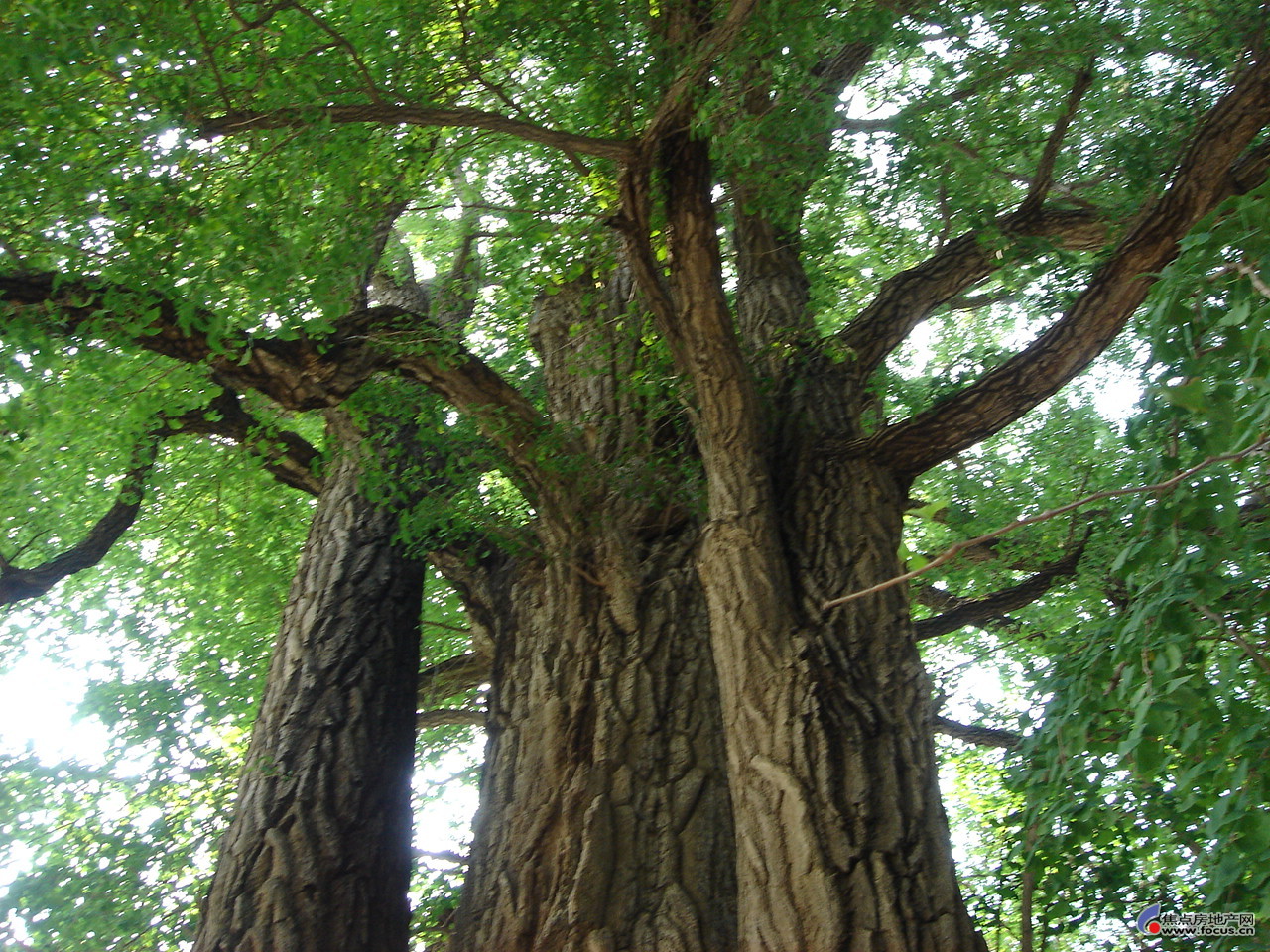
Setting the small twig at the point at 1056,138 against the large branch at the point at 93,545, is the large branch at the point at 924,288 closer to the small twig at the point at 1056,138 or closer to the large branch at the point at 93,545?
the small twig at the point at 1056,138

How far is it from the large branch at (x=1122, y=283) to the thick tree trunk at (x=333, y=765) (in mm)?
3161

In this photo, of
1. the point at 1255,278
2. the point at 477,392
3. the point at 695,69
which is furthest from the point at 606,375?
the point at 1255,278

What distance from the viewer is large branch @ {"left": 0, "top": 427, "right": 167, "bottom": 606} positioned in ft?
20.6

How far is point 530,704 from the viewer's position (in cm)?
509

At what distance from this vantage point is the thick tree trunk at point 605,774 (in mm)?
4172

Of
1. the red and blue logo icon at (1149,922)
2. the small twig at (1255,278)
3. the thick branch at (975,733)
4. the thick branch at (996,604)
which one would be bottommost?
the red and blue logo icon at (1149,922)

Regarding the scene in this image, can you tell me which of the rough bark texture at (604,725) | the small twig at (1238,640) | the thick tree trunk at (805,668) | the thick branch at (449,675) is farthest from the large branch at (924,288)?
the thick branch at (449,675)

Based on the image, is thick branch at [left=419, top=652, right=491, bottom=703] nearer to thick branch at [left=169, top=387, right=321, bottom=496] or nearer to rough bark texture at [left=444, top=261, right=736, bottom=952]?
rough bark texture at [left=444, top=261, right=736, bottom=952]

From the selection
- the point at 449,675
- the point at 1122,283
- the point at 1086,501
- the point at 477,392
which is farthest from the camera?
the point at 449,675

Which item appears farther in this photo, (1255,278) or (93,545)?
(93,545)

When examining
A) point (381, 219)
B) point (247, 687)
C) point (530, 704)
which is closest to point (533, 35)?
point (381, 219)

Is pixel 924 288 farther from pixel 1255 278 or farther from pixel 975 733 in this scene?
pixel 1255 278

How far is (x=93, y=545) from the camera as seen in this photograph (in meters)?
6.83

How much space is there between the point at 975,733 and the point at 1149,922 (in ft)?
11.4
